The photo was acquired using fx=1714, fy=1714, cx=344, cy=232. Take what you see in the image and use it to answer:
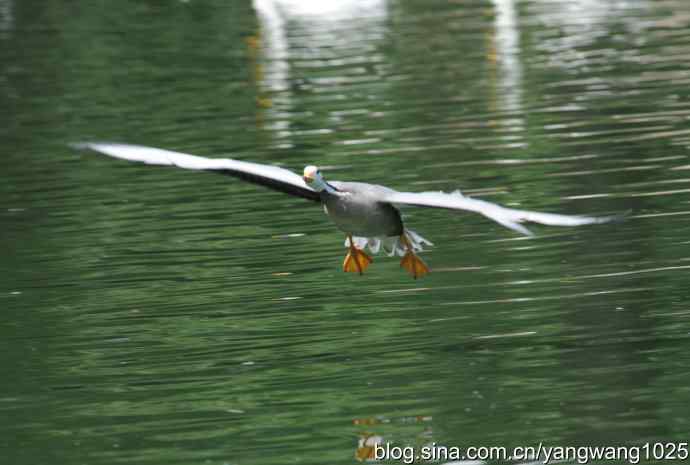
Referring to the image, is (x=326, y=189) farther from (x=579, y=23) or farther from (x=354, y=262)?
(x=579, y=23)

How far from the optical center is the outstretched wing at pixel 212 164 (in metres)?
11.1

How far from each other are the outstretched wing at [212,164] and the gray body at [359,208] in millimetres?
180

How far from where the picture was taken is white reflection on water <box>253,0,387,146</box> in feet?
91.5

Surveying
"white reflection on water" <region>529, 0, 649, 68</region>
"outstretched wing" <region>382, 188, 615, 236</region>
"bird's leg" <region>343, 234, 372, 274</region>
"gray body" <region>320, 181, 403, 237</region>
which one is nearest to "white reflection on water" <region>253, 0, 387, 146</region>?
"white reflection on water" <region>529, 0, 649, 68</region>

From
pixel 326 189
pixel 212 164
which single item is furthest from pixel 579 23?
pixel 212 164

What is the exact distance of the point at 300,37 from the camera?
126ft

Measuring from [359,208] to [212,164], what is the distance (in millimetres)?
1019

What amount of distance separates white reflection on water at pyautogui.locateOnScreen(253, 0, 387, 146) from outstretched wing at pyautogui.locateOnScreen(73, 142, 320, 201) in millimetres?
11245

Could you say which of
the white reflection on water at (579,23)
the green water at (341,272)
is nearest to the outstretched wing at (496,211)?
the green water at (341,272)

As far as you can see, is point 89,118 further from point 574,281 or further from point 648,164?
point 574,281

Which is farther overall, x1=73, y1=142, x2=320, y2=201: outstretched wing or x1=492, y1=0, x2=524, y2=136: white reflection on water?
x1=492, y1=0, x2=524, y2=136: white reflection on water

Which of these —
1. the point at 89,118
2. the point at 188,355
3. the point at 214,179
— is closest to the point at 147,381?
the point at 188,355

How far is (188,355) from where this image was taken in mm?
12711

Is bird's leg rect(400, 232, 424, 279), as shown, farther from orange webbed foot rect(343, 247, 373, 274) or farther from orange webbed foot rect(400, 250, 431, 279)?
orange webbed foot rect(343, 247, 373, 274)
